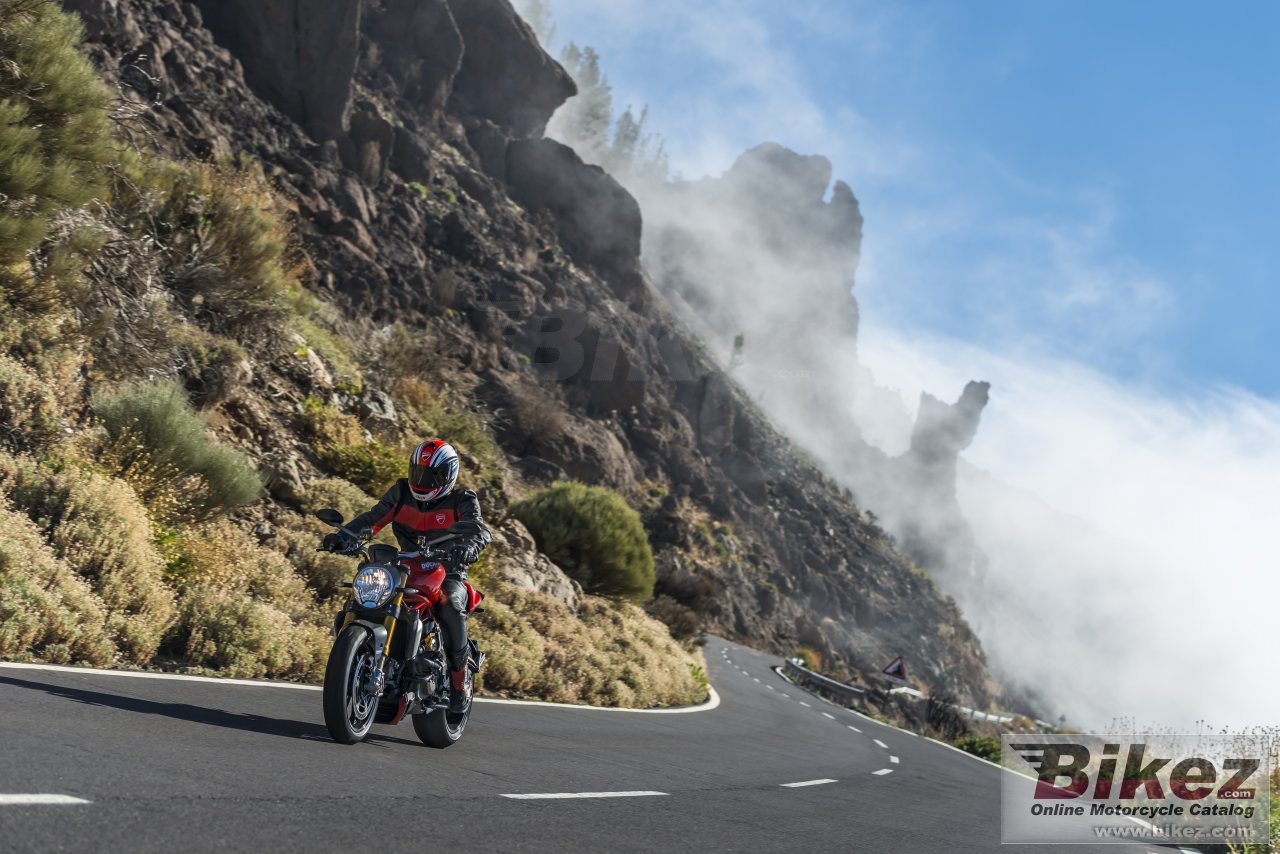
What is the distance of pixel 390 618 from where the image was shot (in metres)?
6.54

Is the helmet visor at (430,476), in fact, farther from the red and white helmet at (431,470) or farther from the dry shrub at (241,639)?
the dry shrub at (241,639)

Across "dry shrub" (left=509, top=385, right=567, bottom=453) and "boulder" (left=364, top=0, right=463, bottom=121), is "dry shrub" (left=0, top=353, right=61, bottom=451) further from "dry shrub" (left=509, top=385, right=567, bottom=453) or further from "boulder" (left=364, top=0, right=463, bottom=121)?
"boulder" (left=364, top=0, right=463, bottom=121)

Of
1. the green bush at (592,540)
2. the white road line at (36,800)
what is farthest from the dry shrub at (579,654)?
the white road line at (36,800)

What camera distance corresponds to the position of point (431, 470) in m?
7.09

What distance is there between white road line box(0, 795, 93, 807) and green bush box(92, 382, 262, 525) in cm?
740

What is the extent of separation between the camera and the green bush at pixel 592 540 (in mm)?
20516

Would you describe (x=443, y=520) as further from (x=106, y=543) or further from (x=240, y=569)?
(x=240, y=569)

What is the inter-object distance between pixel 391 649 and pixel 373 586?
69cm

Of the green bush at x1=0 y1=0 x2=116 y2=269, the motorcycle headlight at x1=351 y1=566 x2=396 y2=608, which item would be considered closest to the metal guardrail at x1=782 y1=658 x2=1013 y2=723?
the motorcycle headlight at x1=351 y1=566 x2=396 y2=608

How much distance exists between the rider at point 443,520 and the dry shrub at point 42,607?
261 centimetres

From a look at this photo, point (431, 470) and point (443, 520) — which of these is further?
point (443, 520)

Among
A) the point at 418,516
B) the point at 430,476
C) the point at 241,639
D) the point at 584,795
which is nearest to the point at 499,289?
the point at 241,639

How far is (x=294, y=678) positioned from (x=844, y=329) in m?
173

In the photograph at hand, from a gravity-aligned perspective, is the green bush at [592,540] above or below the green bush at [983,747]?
above
